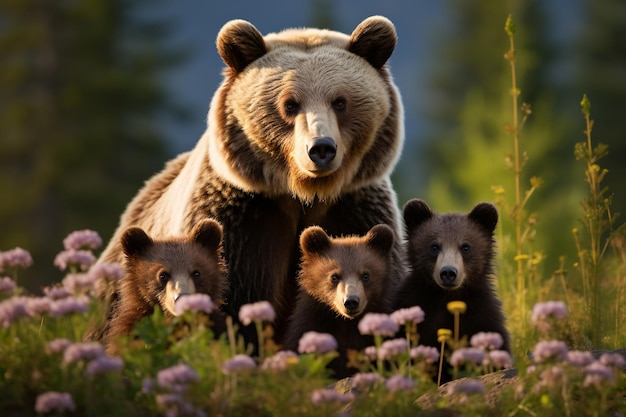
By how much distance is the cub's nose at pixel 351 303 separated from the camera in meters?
5.64

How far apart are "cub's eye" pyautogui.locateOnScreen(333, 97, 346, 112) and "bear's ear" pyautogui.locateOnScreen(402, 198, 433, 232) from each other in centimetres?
68

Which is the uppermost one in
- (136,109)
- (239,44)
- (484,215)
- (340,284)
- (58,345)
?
(136,109)

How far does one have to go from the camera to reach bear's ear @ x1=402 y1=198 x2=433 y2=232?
6.49 metres

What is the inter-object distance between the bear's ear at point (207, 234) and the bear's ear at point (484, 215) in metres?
1.44

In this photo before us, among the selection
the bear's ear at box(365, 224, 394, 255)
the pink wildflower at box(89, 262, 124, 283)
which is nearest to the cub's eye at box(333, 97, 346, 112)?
the bear's ear at box(365, 224, 394, 255)

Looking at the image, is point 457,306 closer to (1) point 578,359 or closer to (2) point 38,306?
(1) point 578,359

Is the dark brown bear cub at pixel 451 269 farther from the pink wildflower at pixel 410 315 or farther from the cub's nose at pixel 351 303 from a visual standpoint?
the pink wildflower at pixel 410 315

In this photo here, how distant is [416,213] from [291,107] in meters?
0.95

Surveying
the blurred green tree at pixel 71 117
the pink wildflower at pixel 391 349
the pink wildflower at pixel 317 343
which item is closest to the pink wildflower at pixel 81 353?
the pink wildflower at pixel 317 343

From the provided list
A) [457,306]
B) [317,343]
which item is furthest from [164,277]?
[317,343]

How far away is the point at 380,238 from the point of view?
631cm

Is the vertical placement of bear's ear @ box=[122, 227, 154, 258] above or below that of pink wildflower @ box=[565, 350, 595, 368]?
above

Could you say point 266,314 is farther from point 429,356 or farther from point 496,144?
point 496,144

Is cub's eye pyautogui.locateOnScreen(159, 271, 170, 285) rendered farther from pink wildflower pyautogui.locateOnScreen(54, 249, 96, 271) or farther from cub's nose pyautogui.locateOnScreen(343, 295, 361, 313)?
pink wildflower pyautogui.locateOnScreen(54, 249, 96, 271)
